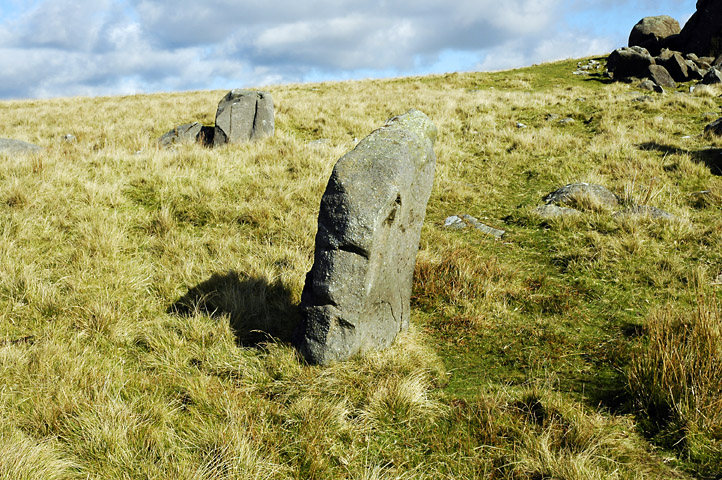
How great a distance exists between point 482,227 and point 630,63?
77.5ft

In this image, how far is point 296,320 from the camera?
498 cm

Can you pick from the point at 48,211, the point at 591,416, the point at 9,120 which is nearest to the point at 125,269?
the point at 48,211

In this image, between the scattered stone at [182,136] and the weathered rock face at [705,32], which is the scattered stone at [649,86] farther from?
the scattered stone at [182,136]

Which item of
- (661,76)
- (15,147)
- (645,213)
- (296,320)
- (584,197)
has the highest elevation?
(661,76)

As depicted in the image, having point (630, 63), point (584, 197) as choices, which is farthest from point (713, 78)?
point (584, 197)

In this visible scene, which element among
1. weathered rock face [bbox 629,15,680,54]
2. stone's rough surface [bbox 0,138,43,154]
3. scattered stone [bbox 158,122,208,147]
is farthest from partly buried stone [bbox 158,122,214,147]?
weathered rock face [bbox 629,15,680,54]

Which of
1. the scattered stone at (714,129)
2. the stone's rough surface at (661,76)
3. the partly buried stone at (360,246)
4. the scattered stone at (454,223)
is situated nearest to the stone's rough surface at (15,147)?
the scattered stone at (454,223)

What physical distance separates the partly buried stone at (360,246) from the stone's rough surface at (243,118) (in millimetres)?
9506

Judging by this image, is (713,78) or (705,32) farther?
(705,32)

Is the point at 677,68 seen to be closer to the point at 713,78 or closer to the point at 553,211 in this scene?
the point at 713,78

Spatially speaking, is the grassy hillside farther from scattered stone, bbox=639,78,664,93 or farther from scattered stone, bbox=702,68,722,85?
scattered stone, bbox=702,68,722,85

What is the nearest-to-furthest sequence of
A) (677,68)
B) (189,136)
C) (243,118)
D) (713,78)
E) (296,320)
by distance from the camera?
(296,320) < (243,118) < (189,136) < (713,78) < (677,68)

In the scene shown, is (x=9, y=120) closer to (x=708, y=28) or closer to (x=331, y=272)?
(x=331, y=272)

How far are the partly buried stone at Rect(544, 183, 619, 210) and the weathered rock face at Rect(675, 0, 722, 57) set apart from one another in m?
25.7
